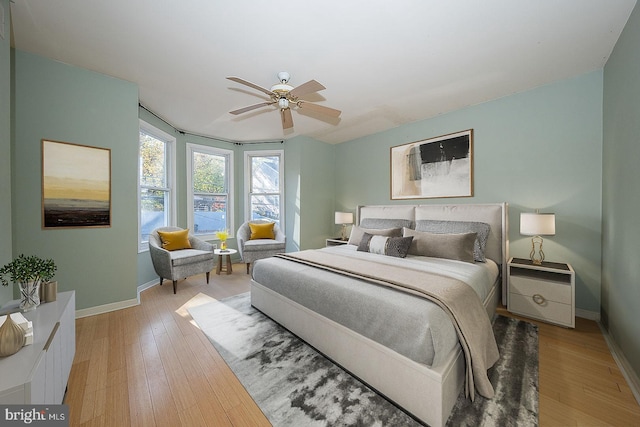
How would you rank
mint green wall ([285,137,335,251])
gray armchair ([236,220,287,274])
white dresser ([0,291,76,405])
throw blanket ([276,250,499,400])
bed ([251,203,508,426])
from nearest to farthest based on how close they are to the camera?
white dresser ([0,291,76,405]) → bed ([251,203,508,426]) → throw blanket ([276,250,499,400]) → gray armchair ([236,220,287,274]) → mint green wall ([285,137,335,251])

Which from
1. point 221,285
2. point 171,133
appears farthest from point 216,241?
point 171,133

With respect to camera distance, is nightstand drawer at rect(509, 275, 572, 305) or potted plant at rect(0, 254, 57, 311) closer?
potted plant at rect(0, 254, 57, 311)

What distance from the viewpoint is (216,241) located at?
17.0 feet

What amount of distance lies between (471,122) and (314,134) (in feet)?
8.94

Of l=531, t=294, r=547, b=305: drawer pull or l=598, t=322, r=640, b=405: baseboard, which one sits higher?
l=531, t=294, r=547, b=305: drawer pull

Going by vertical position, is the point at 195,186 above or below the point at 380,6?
below

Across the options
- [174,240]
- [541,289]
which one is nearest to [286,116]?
[174,240]

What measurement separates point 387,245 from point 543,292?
1.63 meters

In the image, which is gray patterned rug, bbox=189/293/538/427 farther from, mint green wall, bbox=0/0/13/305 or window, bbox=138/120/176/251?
window, bbox=138/120/176/251

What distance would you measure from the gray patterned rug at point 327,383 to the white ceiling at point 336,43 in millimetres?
2717

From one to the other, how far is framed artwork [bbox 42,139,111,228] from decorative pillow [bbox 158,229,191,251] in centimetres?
110

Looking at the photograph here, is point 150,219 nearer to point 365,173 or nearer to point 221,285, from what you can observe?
point 221,285

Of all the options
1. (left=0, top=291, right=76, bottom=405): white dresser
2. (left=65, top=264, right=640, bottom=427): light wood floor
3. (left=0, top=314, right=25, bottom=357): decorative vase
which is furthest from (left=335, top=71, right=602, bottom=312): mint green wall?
(left=0, top=314, right=25, bottom=357): decorative vase

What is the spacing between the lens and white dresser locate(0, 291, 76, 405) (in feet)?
3.07
